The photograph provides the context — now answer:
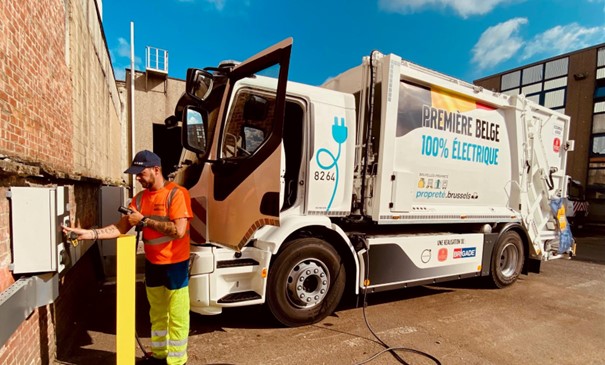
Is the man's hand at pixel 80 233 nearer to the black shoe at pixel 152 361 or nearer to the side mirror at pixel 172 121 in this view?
the black shoe at pixel 152 361

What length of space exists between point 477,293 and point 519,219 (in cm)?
143

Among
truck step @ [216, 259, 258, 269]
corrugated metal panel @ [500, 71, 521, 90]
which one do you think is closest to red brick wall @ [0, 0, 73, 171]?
truck step @ [216, 259, 258, 269]

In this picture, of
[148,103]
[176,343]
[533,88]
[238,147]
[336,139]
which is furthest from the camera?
[533,88]

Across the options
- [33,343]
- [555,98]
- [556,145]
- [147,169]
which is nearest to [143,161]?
[147,169]

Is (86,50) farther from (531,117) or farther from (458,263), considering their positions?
(531,117)

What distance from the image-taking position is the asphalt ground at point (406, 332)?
3.08 metres

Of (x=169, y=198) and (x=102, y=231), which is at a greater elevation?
(x=169, y=198)

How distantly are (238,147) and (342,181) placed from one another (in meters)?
1.22

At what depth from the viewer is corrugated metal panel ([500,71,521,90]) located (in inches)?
792

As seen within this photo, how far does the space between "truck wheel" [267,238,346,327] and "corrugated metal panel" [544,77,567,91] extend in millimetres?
20355

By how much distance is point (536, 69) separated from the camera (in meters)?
19.1

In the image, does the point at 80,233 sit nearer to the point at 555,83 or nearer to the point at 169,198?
the point at 169,198

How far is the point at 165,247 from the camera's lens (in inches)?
106

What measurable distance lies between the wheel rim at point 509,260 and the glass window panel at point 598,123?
16.3 m
